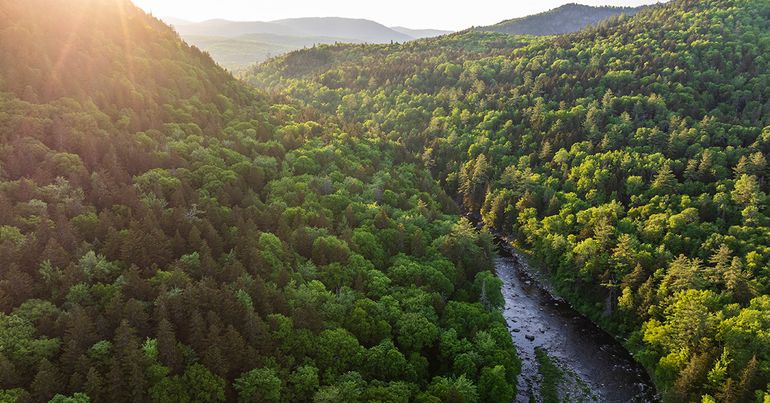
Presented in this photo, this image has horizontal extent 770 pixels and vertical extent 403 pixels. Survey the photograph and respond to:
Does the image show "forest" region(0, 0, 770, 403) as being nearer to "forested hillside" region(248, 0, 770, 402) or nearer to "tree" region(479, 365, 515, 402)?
"tree" region(479, 365, 515, 402)

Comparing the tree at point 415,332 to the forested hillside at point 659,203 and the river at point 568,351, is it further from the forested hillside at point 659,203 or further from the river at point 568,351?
the forested hillside at point 659,203

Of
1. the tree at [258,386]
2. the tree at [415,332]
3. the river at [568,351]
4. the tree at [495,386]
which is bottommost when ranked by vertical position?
the river at [568,351]

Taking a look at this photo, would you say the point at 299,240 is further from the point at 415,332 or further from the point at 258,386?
the point at 258,386

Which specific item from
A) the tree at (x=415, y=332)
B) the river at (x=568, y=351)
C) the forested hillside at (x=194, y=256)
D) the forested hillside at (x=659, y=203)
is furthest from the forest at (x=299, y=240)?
the river at (x=568, y=351)

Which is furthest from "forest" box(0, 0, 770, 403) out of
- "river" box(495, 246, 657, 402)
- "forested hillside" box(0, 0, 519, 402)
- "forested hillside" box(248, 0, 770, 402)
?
"river" box(495, 246, 657, 402)

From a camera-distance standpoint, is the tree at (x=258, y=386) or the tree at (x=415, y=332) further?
the tree at (x=415, y=332)

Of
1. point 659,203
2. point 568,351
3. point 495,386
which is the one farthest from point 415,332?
point 659,203
